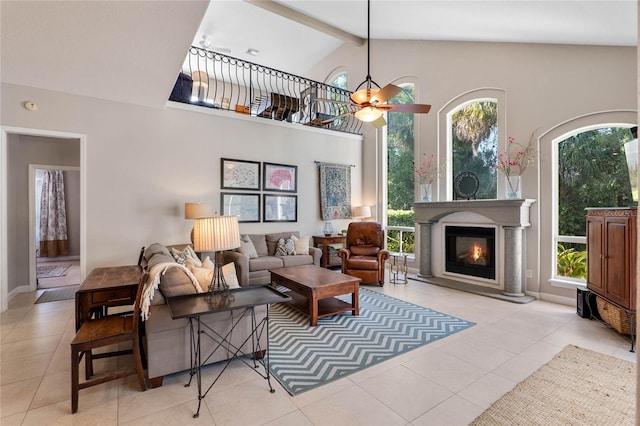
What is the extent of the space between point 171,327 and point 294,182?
4350 mm

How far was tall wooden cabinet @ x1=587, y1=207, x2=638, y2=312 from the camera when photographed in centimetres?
299

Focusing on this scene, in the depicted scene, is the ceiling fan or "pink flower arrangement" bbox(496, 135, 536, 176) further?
"pink flower arrangement" bbox(496, 135, 536, 176)

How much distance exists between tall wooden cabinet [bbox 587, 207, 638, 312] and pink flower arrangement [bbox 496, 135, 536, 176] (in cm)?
124

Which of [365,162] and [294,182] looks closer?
[294,182]

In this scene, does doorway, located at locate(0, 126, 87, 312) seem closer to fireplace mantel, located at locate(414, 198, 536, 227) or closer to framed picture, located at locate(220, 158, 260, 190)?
framed picture, located at locate(220, 158, 260, 190)

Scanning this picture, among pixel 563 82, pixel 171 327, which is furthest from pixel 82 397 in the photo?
pixel 563 82

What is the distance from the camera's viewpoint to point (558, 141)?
14.8 ft

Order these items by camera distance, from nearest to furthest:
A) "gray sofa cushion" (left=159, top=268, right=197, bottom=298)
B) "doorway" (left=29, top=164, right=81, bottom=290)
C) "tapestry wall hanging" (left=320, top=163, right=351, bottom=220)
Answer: "gray sofa cushion" (left=159, top=268, right=197, bottom=298) → "tapestry wall hanging" (left=320, top=163, right=351, bottom=220) → "doorway" (left=29, top=164, right=81, bottom=290)

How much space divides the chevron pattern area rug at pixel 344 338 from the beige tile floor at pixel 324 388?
0.43 ft

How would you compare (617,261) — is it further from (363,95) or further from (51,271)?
(51,271)

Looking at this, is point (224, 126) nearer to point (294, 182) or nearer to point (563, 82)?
point (294, 182)

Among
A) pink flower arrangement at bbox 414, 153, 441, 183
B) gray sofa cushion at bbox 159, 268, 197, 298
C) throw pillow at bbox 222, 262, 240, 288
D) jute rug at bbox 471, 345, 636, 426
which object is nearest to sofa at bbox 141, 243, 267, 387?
→ gray sofa cushion at bbox 159, 268, 197, 298

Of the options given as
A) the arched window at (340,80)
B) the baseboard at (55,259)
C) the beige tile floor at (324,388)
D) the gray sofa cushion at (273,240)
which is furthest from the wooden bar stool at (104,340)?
the baseboard at (55,259)

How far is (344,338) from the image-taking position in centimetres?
322
